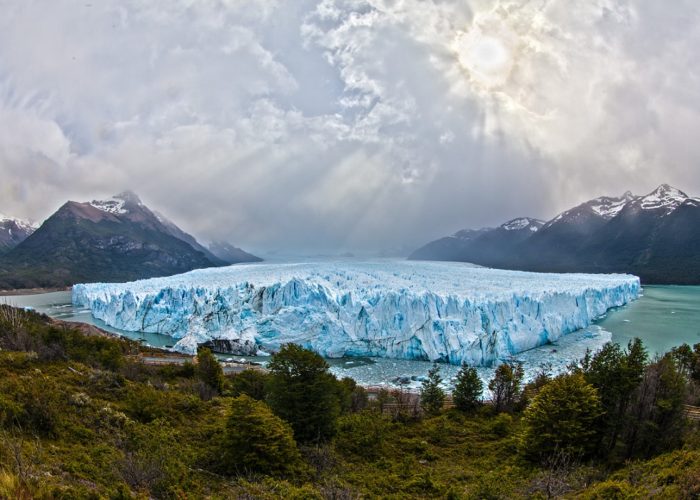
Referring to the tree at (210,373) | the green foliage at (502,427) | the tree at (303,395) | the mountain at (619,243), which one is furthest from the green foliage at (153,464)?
the mountain at (619,243)

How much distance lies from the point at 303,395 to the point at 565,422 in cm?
699

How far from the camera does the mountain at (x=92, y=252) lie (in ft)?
346

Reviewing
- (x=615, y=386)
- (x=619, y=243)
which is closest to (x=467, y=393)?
(x=615, y=386)

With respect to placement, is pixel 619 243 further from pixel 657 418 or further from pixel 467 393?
pixel 657 418

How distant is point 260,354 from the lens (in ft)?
116

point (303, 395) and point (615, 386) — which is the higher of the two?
point (615, 386)

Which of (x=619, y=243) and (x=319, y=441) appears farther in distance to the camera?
(x=619, y=243)

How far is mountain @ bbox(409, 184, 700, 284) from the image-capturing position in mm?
103812

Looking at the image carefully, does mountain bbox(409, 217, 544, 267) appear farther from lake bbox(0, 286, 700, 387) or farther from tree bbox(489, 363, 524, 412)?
tree bbox(489, 363, 524, 412)

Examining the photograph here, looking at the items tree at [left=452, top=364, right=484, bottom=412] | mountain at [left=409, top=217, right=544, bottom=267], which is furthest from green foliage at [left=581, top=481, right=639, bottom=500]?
mountain at [left=409, top=217, right=544, bottom=267]

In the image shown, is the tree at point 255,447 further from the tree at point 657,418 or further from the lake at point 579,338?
the lake at point 579,338

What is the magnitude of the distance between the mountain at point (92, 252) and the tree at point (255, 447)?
10644 cm

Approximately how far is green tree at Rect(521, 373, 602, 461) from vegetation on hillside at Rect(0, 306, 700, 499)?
0.11 feet

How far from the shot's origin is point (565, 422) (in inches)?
428
